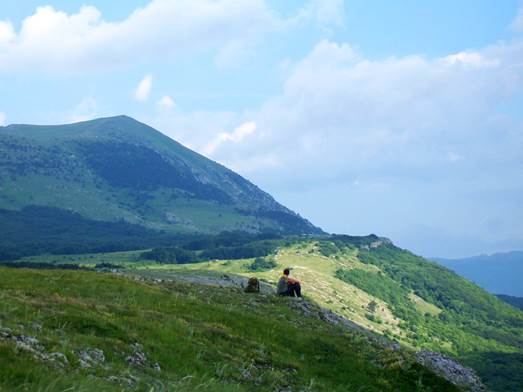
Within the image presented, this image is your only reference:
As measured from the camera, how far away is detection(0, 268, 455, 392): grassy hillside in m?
16.3

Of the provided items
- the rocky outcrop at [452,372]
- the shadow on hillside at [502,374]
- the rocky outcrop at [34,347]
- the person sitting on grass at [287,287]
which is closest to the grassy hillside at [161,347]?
the rocky outcrop at [34,347]

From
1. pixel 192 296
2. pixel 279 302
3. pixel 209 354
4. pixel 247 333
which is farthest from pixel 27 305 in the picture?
pixel 279 302

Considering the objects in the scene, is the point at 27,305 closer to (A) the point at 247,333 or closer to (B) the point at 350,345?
(A) the point at 247,333

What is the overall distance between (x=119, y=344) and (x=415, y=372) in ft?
58.3

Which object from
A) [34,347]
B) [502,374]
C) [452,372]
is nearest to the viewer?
[34,347]

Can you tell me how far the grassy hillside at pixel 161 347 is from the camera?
16297 mm

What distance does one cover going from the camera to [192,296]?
41.2m

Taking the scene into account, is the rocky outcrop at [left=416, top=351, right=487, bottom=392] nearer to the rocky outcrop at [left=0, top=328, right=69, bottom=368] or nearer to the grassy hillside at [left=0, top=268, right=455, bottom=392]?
the grassy hillside at [left=0, top=268, right=455, bottom=392]

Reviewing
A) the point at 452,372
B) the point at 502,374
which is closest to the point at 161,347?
the point at 452,372

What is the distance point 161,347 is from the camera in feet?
76.3

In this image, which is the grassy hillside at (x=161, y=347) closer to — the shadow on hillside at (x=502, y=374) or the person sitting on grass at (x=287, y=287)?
the person sitting on grass at (x=287, y=287)

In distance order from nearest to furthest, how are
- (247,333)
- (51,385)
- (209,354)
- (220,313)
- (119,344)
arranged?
(51,385), (119,344), (209,354), (247,333), (220,313)

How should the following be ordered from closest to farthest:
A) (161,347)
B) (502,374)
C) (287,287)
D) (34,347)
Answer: (34,347) < (161,347) < (287,287) < (502,374)

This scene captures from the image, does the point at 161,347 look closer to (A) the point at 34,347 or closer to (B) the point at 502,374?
(A) the point at 34,347
